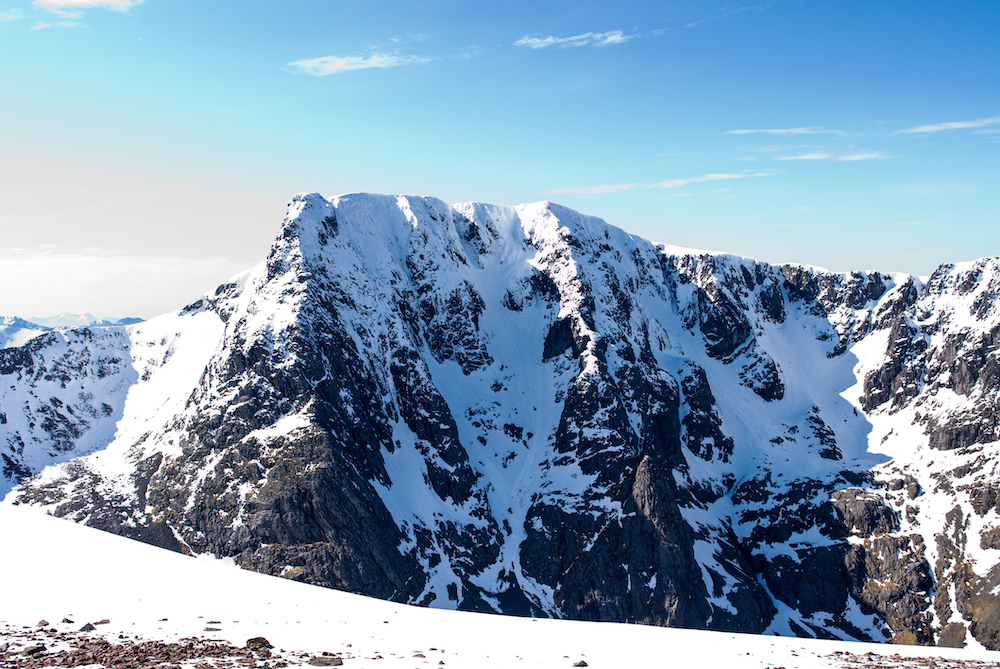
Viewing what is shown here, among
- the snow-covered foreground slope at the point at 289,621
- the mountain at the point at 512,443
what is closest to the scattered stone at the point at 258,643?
the snow-covered foreground slope at the point at 289,621

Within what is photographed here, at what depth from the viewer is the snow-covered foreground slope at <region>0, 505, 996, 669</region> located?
85.9ft

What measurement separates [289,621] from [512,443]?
138 meters

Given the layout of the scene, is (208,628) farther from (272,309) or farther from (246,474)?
(272,309)

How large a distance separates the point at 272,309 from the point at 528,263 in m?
78.5

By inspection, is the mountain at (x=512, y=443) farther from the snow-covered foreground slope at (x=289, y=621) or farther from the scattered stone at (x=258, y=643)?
the scattered stone at (x=258, y=643)

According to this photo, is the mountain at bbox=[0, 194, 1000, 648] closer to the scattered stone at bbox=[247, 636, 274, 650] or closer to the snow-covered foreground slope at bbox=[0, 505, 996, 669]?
the snow-covered foreground slope at bbox=[0, 505, 996, 669]

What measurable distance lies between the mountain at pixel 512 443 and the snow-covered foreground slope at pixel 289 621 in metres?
87.0

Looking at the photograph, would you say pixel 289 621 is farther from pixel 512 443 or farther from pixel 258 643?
pixel 512 443

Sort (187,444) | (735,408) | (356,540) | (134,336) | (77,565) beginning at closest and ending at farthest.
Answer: (77,565)
(356,540)
(187,444)
(134,336)
(735,408)

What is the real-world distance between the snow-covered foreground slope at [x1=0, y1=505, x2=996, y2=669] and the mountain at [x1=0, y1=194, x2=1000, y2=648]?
286ft

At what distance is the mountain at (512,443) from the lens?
126750 millimetres

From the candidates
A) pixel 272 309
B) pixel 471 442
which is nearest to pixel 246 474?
pixel 272 309

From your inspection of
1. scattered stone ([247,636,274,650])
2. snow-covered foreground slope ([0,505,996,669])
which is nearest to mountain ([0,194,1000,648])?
snow-covered foreground slope ([0,505,996,669])

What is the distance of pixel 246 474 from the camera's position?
124438mm
